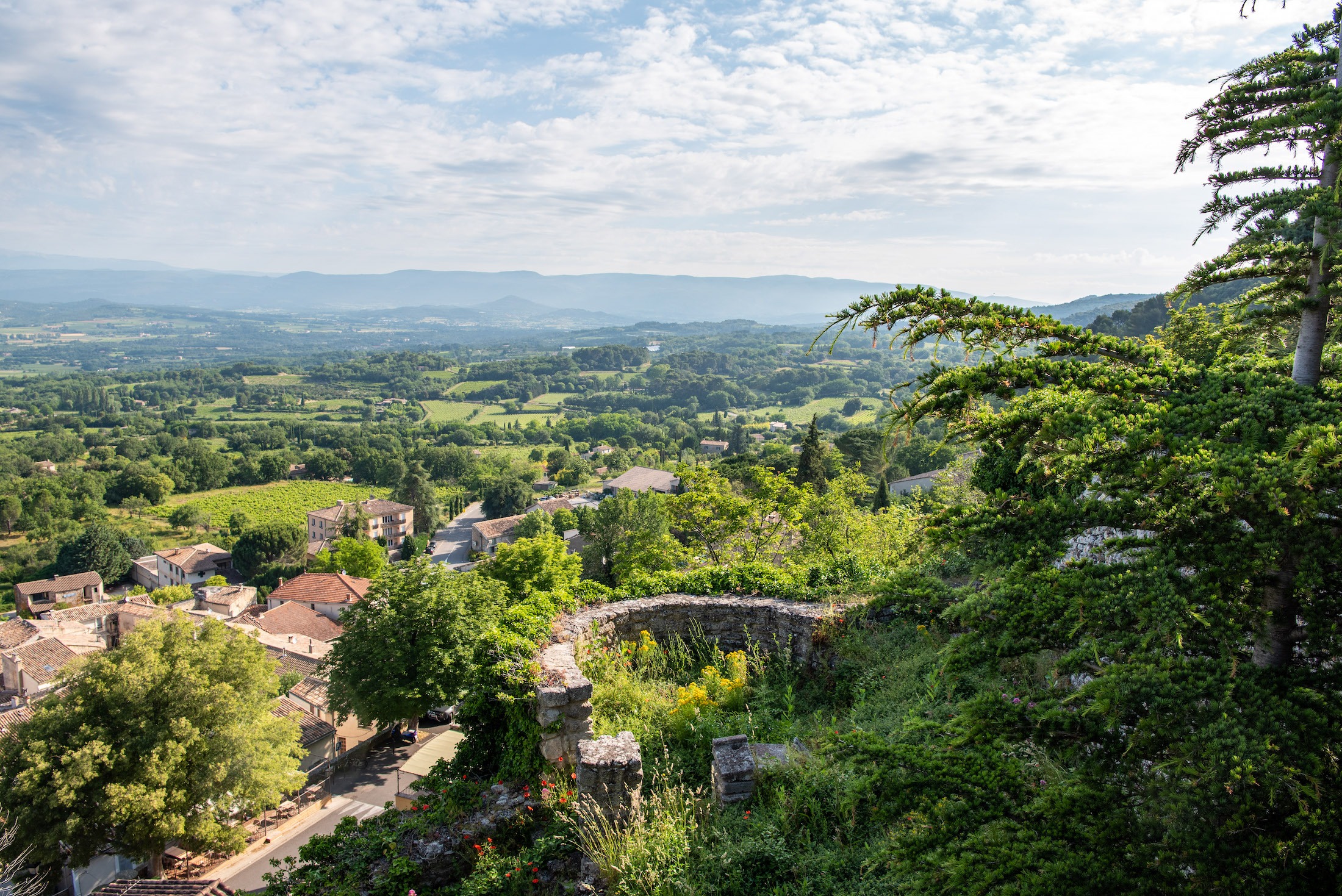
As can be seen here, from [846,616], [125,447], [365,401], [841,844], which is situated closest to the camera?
[841,844]

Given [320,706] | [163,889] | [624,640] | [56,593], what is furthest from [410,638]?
[56,593]

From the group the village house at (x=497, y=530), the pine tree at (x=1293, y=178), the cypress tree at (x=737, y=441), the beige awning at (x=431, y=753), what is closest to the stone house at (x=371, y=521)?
the village house at (x=497, y=530)

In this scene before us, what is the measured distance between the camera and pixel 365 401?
6004 inches

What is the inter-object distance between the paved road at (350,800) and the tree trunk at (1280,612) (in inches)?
670

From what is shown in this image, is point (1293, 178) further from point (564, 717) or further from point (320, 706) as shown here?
point (320, 706)

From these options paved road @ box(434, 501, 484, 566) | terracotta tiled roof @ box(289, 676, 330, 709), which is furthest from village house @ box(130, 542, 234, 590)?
terracotta tiled roof @ box(289, 676, 330, 709)

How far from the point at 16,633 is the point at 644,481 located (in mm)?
45543

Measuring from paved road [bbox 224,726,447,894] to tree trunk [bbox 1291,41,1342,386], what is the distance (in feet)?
57.7

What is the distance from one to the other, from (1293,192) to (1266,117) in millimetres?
361

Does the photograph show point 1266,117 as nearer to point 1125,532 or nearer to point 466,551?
point 1125,532

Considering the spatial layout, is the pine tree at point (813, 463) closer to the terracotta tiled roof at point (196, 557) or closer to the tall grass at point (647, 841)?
the tall grass at point (647, 841)

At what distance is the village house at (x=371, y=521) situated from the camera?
213ft

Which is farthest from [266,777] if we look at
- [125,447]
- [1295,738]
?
[125,447]

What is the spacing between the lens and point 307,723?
23.1 m
